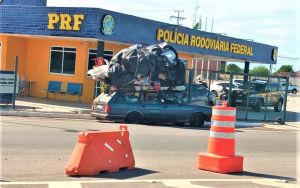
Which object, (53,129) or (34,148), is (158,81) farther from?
(34,148)

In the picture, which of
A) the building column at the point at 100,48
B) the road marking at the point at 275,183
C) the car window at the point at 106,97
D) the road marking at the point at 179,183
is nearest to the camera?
the road marking at the point at 179,183

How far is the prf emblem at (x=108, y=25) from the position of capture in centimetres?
2550

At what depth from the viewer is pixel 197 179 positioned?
870cm

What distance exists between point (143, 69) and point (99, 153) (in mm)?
12924

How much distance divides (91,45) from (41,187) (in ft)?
69.7

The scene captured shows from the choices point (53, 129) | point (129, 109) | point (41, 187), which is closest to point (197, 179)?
point (41, 187)

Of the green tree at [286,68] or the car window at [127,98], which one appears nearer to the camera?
the car window at [127,98]

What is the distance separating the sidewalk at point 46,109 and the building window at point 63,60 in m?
2.51

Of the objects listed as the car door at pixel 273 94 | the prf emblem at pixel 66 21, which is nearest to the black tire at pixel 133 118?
the prf emblem at pixel 66 21

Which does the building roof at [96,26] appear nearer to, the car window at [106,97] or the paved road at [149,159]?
the car window at [106,97]

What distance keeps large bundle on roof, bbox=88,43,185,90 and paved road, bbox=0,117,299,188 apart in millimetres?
4757

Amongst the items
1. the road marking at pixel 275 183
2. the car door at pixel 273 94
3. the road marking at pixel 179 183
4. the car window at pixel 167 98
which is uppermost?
the car door at pixel 273 94

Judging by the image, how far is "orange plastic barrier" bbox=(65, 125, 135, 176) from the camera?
27.7ft

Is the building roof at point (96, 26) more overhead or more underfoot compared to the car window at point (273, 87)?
more overhead
